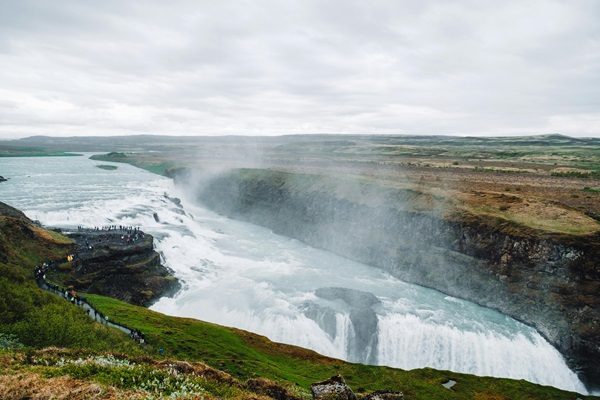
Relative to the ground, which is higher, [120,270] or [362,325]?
[120,270]

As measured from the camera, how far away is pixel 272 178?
11612cm

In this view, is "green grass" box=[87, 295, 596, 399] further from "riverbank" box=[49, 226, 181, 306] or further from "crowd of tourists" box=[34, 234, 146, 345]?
"riverbank" box=[49, 226, 181, 306]

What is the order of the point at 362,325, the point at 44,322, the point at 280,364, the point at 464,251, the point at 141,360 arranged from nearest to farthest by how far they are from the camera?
1. the point at 141,360
2. the point at 44,322
3. the point at 280,364
4. the point at 362,325
5. the point at 464,251

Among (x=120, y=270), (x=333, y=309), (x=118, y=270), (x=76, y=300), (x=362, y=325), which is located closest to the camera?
(x=76, y=300)

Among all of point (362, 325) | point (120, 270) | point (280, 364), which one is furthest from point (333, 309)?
point (120, 270)

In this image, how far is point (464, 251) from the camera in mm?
63062

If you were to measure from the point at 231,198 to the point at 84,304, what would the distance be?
3415 inches

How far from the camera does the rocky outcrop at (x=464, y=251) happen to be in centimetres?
4825

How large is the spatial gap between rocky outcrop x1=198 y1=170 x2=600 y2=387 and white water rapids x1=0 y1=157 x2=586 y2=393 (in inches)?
95.1

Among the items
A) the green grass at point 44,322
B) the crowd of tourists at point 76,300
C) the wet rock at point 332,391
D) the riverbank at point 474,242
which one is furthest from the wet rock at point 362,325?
the wet rock at point 332,391

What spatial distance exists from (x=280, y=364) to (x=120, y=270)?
92.9 feet

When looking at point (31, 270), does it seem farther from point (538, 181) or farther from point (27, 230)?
point (538, 181)

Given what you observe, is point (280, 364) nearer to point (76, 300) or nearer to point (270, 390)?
point (270, 390)

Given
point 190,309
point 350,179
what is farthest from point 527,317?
point 350,179
